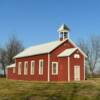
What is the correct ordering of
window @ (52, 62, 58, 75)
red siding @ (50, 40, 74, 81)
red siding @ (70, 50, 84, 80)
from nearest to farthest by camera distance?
red siding @ (50, 40, 74, 81) → red siding @ (70, 50, 84, 80) → window @ (52, 62, 58, 75)

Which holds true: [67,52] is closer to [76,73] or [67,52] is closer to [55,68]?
[55,68]

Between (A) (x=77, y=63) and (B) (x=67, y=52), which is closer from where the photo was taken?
(B) (x=67, y=52)

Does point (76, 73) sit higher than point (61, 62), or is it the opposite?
point (61, 62)

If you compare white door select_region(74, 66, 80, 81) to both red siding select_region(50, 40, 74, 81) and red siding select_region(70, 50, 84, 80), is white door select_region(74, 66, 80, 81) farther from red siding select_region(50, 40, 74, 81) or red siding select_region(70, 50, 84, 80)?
red siding select_region(50, 40, 74, 81)

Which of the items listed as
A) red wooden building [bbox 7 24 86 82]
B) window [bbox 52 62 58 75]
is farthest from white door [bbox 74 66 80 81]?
window [bbox 52 62 58 75]

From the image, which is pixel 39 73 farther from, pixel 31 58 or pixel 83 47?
pixel 83 47

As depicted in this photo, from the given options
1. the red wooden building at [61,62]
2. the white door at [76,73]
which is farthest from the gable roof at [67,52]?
the white door at [76,73]

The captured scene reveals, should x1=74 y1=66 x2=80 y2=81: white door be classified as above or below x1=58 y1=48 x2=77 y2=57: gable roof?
below

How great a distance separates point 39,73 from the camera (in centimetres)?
4850

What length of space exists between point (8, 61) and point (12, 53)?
2541mm

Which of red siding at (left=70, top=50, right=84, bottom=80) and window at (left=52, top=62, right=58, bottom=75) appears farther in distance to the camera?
window at (left=52, top=62, right=58, bottom=75)

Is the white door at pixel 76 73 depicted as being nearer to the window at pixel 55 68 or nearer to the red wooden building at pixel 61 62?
the red wooden building at pixel 61 62

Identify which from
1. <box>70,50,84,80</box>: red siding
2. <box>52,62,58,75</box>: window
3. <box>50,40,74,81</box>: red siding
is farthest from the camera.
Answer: <box>52,62,58,75</box>: window

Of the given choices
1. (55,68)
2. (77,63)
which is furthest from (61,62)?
(77,63)
